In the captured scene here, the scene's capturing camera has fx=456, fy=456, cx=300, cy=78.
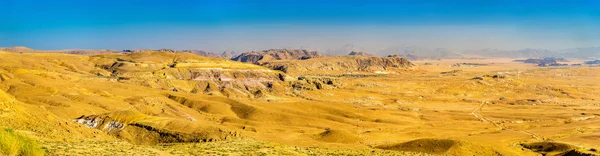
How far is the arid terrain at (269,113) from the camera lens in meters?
32.6

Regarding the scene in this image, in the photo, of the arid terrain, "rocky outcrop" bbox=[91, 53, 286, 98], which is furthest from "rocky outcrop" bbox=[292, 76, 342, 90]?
"rocky outcrop" bbox=[91, 53, 286, 98]

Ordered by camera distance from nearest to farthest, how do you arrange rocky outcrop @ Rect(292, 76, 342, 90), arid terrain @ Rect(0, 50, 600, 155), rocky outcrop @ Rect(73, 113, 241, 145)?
1. arid terrain @ Rect(0, 50, 600, 155)
2. rocky outcrop @ Rect(73, 113, 241, 145)
3. rocky outcrop @ Rect(292, 76, 342, 90)

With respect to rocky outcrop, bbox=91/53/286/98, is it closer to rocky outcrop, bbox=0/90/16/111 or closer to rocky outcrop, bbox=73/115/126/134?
rocky outcrop, bbox=73/115/126/134

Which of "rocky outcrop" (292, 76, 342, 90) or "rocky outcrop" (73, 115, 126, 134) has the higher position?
"rocky outcrop" (73, 115, 126, 134)

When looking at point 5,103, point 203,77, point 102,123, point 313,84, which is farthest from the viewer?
point 313,84

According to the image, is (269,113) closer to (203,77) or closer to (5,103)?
(5,103)

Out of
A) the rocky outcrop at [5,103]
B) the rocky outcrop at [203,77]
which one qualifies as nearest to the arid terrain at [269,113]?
the rocky outcrop at [5,103]

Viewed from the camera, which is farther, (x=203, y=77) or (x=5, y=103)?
(x=203, y=77)

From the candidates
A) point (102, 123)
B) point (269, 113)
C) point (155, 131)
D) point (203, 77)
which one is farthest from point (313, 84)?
point (155, 131)

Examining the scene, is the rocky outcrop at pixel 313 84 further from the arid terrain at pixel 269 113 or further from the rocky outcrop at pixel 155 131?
the rocky outcrop at pixel 155 131

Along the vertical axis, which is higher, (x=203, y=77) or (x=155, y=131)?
(x=203, y=77)

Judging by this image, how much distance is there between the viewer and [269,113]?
67.8 m

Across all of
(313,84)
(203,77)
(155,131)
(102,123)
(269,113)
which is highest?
(203,77)

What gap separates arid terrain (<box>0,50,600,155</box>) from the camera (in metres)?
32.6
